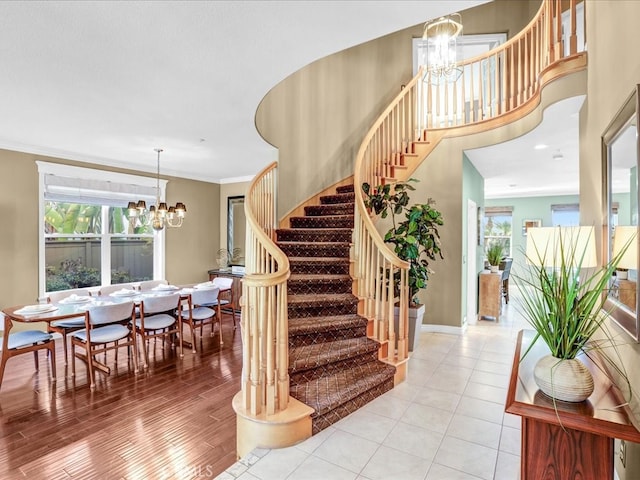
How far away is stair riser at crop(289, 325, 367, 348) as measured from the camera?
120 inches

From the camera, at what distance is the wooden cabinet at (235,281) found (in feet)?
22.3

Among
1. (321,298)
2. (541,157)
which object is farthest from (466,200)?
(321,298)

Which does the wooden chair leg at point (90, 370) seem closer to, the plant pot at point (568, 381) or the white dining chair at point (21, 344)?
the white dining chair at point (21, 344)

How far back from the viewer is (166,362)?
13.5 ft

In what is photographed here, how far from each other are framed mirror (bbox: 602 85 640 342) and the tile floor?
3.78 ft

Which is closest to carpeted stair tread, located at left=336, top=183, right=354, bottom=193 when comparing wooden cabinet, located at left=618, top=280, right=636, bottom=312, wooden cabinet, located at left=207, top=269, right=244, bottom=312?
wooden cabinet, located at left=207, top=269, right=244, bottom=312

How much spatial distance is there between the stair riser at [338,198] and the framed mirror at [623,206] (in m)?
Answer: 3.20

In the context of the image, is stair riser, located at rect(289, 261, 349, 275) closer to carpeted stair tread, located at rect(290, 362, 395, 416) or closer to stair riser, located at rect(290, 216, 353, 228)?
stair riser, located at rect(290, 216, 353, 228)

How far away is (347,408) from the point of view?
260 centimetres

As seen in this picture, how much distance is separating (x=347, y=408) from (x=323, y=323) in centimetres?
79

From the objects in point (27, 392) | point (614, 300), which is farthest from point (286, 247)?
point (614, 300)

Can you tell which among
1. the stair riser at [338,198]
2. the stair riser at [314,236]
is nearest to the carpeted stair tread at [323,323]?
the stair riser at [314,236]

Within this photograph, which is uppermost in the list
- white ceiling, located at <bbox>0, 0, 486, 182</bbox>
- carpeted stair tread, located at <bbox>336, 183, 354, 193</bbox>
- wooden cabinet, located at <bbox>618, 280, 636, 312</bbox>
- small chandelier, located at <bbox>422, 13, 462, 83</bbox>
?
small chandelier, located at <bbox>422, 13, 462, 83</bbox>

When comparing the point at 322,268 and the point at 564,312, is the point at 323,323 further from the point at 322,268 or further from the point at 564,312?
the point at 564,312
